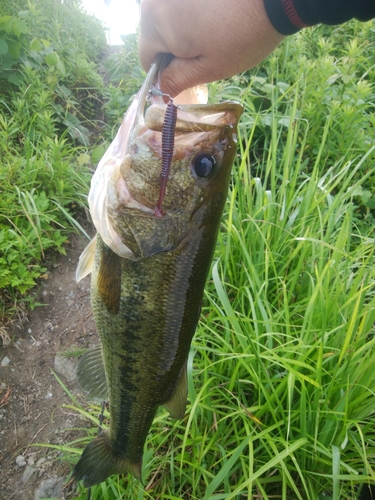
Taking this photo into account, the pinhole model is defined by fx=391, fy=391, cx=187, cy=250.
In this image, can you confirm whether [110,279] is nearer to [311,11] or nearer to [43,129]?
[311,11]

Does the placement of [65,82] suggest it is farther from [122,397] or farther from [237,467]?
[237,467]

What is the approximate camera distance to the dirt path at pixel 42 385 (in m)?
2.29

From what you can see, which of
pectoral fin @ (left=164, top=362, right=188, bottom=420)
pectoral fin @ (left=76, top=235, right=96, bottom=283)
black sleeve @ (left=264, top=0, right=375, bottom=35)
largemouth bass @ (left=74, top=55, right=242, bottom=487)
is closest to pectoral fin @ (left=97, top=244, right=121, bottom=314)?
largemouth bass @ (left=74, top=55, right=242, bottom=487)

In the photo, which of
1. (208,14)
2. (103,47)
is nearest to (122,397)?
(208,14)

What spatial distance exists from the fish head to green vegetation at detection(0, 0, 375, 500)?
739 mm

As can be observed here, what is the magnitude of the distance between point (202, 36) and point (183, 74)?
144mm

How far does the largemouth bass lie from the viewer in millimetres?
1429

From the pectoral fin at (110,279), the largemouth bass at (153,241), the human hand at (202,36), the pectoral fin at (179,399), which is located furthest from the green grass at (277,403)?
the human hand at (202,36)

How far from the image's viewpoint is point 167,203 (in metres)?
1.49

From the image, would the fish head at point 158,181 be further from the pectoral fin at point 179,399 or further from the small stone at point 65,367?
the small stone at point 65,367

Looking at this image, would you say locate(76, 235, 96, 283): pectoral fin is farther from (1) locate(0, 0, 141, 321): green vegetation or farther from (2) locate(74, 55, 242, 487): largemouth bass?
(1) locate(0, 0, 141, 321): green vegetation

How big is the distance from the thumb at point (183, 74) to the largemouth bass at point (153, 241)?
6 cm

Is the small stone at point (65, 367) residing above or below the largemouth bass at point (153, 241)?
below

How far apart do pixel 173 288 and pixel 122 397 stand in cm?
57
